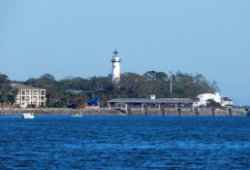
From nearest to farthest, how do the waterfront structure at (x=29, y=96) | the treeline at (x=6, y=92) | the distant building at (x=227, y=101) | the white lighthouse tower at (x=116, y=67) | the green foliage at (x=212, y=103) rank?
the treeline at (x=6, y=92) < the waterfront structure at (x=29, y=96) < the green foliage at (x=212, y=103) < the white lighthouse tower at (x=116, y=67) < the distant building at (x=227, y=101)

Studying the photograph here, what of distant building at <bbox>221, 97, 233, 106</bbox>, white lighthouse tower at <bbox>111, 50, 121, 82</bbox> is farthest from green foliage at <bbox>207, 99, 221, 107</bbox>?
white lighthouse tower at <bbox>111, 50, 121, 82</bbox>

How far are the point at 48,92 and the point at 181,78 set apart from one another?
61568 mm

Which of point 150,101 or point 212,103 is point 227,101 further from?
point 150,101

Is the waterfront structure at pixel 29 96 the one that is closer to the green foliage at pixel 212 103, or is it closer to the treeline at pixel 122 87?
the treeline at pixel 122 87

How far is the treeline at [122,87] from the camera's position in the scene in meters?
119

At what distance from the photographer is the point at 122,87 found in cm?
13400

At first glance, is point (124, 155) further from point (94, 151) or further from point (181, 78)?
point (181, 78)

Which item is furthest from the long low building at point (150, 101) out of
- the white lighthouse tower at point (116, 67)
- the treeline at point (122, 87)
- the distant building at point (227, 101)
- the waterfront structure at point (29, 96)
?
the distant building at point (227, 101)

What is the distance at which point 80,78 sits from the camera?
160 m

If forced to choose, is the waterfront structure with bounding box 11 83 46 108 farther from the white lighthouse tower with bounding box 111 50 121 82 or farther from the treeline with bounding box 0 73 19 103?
the white lighthouse tower with bounding box 111 50 121 82

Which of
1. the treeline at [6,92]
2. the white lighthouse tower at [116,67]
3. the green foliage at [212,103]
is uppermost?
the white lighthouse tower at [116,67]

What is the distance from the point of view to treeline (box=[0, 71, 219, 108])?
11894 centimetres

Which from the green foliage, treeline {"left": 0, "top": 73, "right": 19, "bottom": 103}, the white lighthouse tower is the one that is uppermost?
the white lighthouse tower

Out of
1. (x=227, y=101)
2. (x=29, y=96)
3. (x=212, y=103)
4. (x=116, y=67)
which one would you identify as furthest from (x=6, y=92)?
(x=227, y=101)
